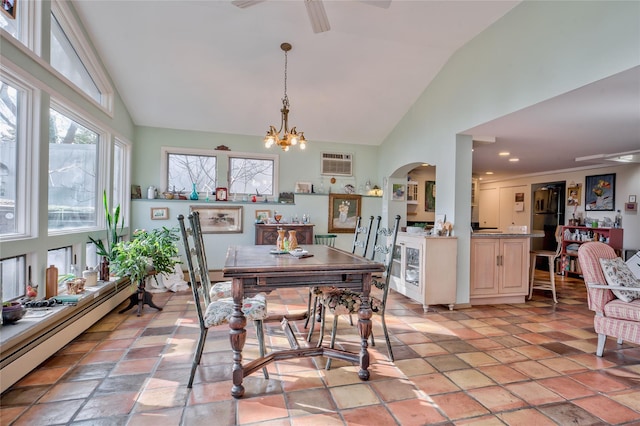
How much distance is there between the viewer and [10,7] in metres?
2.34

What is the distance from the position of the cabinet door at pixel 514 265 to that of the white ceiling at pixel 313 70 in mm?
1409

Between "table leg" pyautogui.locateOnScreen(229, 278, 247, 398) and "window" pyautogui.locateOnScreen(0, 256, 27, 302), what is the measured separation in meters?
1.78

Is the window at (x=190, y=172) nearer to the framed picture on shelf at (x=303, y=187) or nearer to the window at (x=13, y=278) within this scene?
the framed picture on shelf at (x=303, y=187)

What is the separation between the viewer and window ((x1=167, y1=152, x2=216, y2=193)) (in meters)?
5.27

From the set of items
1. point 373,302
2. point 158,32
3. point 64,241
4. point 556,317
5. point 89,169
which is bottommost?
point 556,317

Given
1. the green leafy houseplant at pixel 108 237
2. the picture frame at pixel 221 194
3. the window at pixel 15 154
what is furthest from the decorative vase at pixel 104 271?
the picture frame at pixel 221 194

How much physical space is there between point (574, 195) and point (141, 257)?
7.73 m

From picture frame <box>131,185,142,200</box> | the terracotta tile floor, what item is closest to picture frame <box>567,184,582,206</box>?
the terracotta tile floor

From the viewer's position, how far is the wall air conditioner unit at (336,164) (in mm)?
5883

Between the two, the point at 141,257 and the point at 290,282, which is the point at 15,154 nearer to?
the point at 141,257

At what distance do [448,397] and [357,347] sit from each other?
2.86 ft

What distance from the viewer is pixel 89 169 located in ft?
12.2

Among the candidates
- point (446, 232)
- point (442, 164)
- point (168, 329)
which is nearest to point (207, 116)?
point (168, 329)

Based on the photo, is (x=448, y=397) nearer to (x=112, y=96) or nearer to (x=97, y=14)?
(x=97, y=14)
